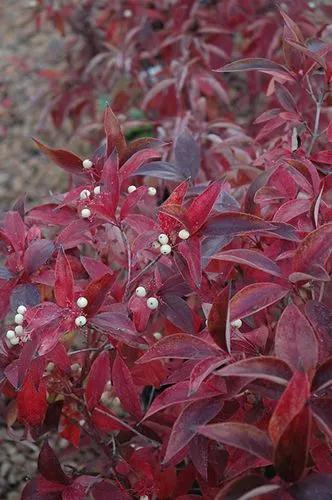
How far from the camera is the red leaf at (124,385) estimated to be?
94 cm

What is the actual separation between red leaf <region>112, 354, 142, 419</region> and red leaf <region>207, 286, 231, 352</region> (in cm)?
21

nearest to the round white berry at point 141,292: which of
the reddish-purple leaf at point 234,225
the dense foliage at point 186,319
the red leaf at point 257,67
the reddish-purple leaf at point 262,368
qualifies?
the dense foliage at point 186,319

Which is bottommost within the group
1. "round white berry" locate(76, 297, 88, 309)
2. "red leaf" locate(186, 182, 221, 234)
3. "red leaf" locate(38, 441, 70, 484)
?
"red leaf" locate(38, 441, 70, 484)

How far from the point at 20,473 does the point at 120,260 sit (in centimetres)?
72

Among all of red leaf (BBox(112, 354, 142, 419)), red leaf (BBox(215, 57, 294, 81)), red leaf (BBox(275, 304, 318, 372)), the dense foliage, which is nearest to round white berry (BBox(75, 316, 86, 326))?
the dense foliage

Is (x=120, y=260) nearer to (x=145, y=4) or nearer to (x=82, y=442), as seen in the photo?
(x=82, y=442)

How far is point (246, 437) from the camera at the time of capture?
26.7 inches

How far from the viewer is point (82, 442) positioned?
134 cm

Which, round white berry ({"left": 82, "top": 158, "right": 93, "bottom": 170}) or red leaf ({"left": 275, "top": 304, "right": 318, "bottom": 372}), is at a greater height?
round white berry ({"left": 82, "top": 158, "right": 93, "bottom": 170})

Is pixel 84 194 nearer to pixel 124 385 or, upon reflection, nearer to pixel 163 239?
pixel 163 239

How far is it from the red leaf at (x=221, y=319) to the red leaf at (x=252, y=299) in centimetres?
4

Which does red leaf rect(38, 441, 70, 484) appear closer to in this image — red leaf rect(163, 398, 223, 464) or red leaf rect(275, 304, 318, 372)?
red leaf rect(163, 398, 223, 464)

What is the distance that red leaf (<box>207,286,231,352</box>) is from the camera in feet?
2.44

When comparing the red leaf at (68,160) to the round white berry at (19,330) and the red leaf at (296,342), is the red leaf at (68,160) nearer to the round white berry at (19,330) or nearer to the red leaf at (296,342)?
the round white berry at (19,330)
